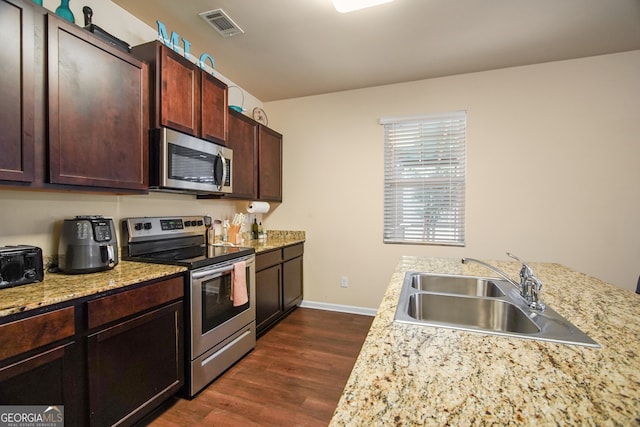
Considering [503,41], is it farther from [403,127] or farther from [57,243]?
[57,243]

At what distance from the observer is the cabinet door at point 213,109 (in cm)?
226

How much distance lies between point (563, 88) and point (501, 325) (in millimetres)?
2739

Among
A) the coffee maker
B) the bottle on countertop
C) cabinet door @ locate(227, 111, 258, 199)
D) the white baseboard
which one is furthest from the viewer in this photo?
the bottle on countertop

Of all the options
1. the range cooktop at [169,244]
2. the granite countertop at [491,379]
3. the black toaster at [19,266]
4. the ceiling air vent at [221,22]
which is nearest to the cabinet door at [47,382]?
the black toaster at [19,266]

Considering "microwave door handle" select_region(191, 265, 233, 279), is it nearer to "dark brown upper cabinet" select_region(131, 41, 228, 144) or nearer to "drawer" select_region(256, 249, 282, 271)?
"drawer" select_region(256, 249, 282, 271)

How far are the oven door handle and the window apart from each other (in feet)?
6.26

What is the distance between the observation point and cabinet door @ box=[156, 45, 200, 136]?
75.5 inches

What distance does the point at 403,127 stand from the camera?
10.7 feet

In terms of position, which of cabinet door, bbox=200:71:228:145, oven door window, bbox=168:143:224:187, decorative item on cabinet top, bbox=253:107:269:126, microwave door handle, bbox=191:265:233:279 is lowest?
microwave door handle, bbox=191:265:233:279

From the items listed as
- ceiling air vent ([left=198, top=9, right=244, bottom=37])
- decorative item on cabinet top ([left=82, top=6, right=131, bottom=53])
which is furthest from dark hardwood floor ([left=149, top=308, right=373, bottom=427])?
ceiling air vent ([left=198, top=9, right=244, bottom=37])

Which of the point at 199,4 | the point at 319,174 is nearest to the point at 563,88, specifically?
the point at 319,174

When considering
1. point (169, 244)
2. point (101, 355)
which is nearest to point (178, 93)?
→ point (169, 244)

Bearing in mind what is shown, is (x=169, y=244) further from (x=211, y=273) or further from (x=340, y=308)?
(x=340, y=308)

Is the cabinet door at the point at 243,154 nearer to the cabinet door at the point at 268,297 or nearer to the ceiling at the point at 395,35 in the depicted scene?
the ceiling at the point at 395,35
